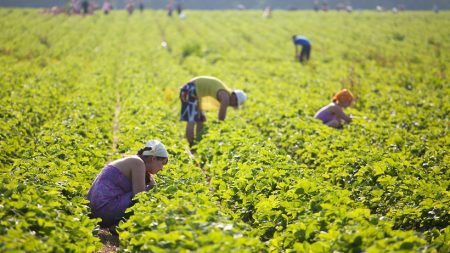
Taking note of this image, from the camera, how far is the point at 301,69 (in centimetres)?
2108

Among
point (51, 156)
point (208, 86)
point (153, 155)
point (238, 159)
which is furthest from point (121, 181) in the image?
point (208, 86)

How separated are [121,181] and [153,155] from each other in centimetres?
54

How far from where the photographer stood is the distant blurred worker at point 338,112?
10.2 metres

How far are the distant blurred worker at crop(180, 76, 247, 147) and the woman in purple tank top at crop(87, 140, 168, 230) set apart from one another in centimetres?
381

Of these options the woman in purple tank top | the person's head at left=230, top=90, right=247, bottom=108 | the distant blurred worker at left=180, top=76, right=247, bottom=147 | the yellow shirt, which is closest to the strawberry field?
the woman in purple tank top

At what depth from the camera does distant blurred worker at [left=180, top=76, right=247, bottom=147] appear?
31.4 ft

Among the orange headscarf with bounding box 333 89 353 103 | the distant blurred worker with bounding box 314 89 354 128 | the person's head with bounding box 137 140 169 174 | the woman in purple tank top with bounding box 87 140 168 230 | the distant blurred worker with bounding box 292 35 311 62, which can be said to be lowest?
the woman in purple tank top with bounding box 87 140 168 230

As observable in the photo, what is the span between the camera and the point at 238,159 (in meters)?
7.51

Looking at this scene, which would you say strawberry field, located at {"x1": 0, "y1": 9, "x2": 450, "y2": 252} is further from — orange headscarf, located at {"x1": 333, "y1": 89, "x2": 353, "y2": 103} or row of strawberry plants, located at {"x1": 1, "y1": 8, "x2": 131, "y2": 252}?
orange headscarf, located at {"x1": 333, "y1": 89, "x2": 353, "y2": 103}

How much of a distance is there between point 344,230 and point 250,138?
4.60 metres

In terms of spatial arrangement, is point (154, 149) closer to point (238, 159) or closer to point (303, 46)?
point (238, 159)

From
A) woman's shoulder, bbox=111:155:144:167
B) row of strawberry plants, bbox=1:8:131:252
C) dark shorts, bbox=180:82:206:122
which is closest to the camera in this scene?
row of strawberry plants, bbox=1:8:131:252

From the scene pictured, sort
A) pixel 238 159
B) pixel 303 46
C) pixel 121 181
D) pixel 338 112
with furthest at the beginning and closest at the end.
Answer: pixel 303 46 < pixel 338 112 < pixel 238 159 < pixel 121 181

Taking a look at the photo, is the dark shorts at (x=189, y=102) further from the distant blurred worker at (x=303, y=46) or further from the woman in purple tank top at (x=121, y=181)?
the distant blurred worker at (x=303, y=46)
